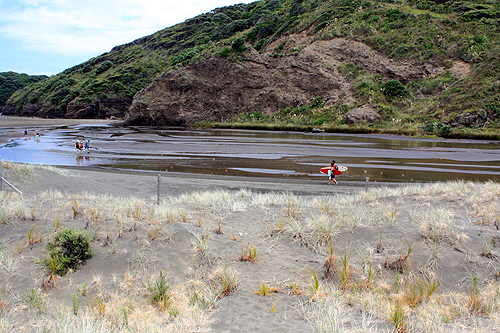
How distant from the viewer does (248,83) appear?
61.8 meters

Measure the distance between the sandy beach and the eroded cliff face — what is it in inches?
2037

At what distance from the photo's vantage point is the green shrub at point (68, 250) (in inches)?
229

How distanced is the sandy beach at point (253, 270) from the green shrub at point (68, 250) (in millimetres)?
165

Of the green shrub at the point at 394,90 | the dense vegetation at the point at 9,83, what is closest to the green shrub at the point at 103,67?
the dense vegetation at the point at 9,83

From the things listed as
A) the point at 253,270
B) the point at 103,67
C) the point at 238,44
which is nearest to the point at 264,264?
the point at 253,270

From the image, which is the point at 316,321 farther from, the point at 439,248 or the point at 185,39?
the point at 185,39

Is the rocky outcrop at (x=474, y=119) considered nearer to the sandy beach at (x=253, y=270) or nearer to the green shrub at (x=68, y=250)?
the sandy beach at (x=253, y=270)

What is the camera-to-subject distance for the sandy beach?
14.9 ft

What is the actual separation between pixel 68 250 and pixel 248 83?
192 feet

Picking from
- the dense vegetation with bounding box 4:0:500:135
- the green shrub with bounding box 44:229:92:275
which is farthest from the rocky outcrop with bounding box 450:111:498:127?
the green shrub with bounding box 44:229:92:275

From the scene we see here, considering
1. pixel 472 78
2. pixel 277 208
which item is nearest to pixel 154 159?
pixel 277 208

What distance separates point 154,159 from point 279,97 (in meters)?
39.9

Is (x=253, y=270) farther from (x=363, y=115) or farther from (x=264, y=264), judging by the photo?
(x=363, y=115)

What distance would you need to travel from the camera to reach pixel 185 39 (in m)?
125
